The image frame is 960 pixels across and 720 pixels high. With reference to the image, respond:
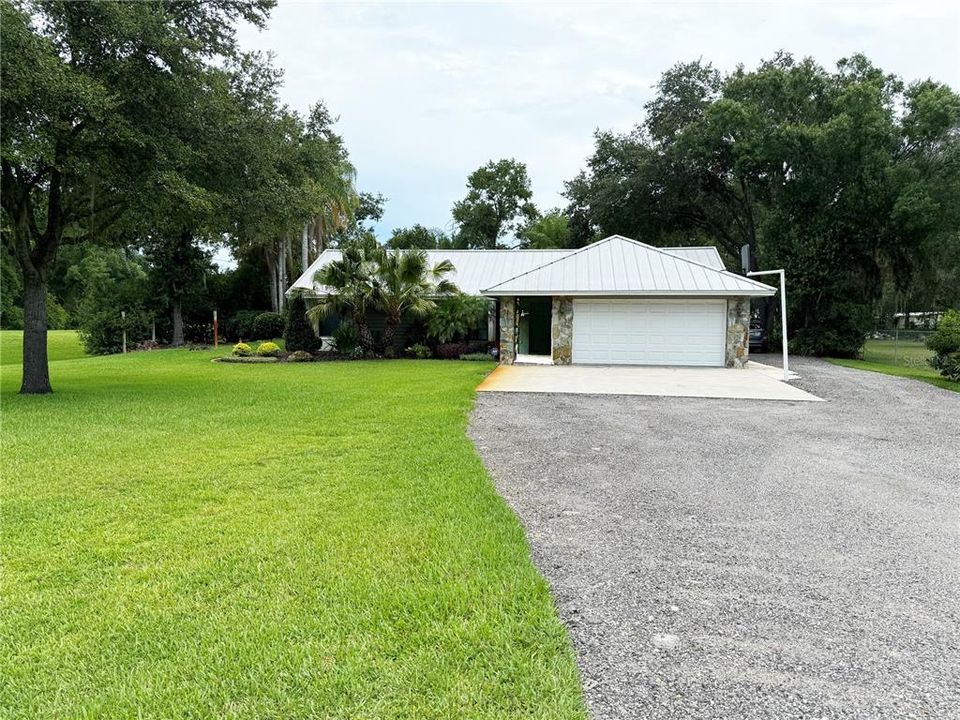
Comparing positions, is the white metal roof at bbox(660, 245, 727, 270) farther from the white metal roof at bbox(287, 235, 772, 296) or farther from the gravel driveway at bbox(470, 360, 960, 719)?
the gravel driveway at bbox(470, 360, 960, 719)

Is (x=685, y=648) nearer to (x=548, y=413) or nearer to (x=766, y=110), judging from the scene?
(x=548, y=413)

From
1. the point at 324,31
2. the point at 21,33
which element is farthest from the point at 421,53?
the point at 21,33

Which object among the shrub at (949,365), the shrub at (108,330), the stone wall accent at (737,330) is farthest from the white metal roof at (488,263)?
the shrub at (108,330)

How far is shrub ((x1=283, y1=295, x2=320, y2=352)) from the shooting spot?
65.6ft

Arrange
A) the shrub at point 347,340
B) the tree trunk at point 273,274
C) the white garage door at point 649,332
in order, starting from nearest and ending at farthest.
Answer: the white garage door at point 649,332
the shrub at point 347,340
the tree trunk at point 273,274

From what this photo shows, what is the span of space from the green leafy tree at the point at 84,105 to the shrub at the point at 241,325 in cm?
1568

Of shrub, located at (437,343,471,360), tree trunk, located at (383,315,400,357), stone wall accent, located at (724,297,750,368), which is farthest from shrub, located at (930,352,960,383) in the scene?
tree trunk, located at (383,315,400,357)

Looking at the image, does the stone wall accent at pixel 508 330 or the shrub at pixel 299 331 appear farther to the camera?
the shrub at pixel 299 331

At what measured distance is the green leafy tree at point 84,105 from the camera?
7.50 m

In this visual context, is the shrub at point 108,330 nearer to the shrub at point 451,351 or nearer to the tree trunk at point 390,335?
the tree trunk at point 390,335

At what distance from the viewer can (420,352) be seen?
1873 cm

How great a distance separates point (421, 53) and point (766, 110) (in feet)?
55.3

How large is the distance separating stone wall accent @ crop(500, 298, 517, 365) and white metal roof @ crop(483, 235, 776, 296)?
0.68 meters

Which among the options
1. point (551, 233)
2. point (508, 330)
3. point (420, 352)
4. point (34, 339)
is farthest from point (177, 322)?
point (551, 233)
